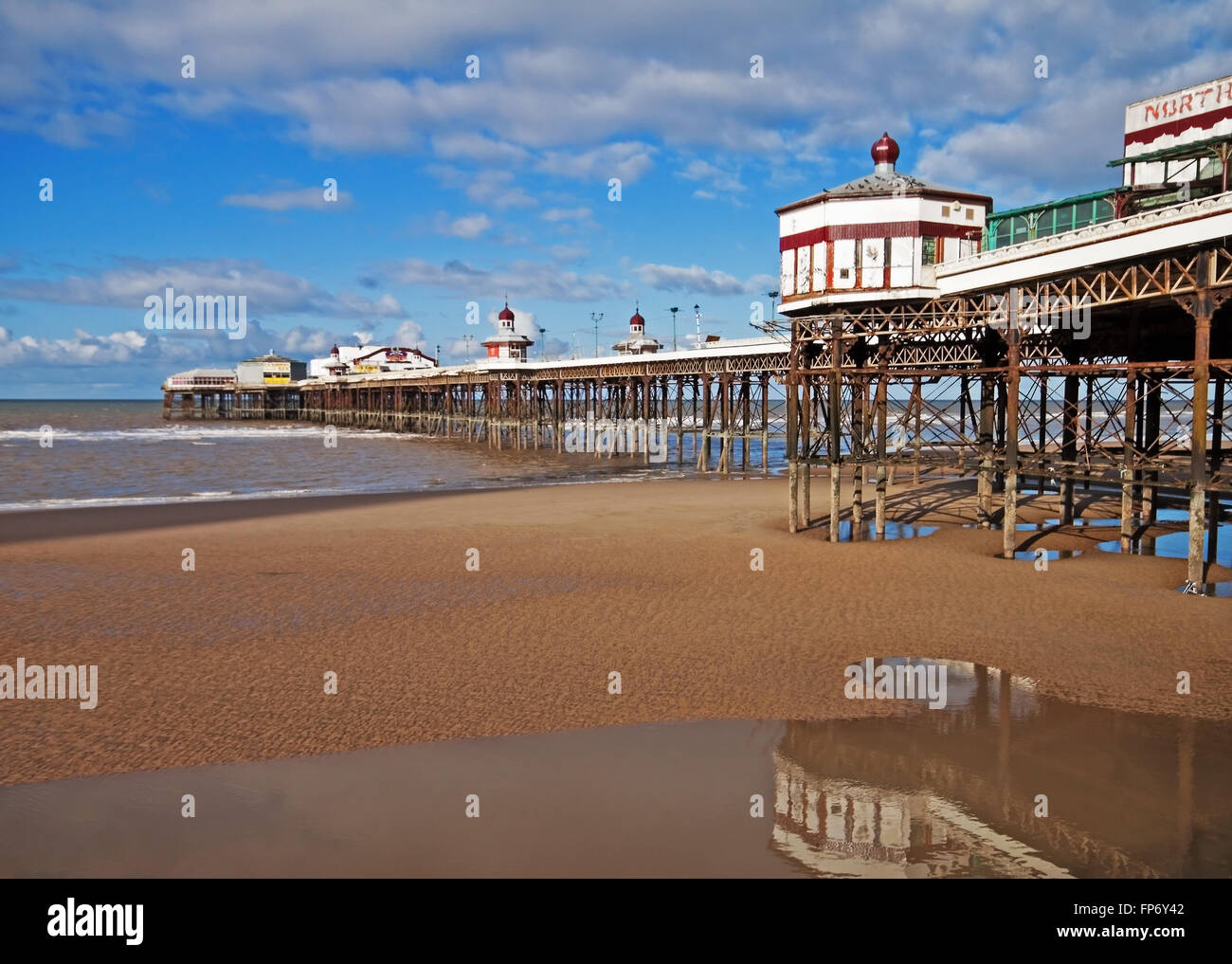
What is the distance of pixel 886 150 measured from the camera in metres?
22.6

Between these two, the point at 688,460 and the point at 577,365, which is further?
the point at 577,365

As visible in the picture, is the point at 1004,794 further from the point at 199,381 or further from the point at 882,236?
the point at 199,381

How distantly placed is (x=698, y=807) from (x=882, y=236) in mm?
17895

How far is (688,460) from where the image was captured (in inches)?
2004

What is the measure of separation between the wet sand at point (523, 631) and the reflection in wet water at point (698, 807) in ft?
1.88

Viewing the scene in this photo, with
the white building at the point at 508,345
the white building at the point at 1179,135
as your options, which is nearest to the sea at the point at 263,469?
the white building at the point at 508,345

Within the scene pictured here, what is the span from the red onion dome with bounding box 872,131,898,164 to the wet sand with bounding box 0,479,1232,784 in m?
10.1

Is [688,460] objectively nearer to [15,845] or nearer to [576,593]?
[576,593]

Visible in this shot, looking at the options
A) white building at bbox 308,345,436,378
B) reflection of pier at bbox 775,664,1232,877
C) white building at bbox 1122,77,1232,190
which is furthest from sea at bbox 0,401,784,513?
white building at bbox 308,345,436,378

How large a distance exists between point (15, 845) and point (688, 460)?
45265mm

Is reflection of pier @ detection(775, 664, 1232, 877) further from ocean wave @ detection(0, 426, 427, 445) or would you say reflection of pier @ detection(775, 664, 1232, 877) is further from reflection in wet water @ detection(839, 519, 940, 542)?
ocean wave @ detection(0, 426, 427, 445)

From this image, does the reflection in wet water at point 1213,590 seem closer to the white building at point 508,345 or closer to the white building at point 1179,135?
the white building at point 1179,135

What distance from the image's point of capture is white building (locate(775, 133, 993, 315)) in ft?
70.0
